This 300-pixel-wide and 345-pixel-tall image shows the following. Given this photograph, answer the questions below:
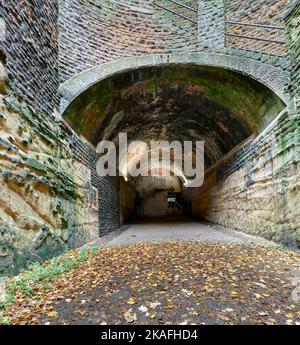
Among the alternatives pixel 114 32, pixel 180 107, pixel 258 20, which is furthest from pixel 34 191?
Result: pixel 258 20

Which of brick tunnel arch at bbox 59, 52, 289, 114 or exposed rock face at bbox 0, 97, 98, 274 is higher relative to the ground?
brick tunnel arch at bbox 59, 52, 289, 114

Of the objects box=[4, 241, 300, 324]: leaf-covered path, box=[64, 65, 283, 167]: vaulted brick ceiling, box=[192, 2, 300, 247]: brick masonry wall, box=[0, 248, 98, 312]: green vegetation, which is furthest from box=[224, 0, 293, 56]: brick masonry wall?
box=[0, 248, 98, 312]: green vegetation

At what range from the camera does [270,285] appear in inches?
106

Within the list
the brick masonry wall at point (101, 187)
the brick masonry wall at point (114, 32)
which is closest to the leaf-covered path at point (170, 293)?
the brick masonry wall at point (101, 187)

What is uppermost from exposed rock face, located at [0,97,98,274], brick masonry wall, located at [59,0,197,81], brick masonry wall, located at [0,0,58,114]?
brick masonry wall, located at [59,0,197,81]

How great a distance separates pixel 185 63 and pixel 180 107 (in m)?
1.98

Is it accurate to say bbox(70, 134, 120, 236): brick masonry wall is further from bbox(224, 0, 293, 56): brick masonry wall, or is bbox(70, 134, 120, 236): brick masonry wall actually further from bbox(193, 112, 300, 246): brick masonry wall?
bbox(224, 0, 293, 56): brick masonry wall

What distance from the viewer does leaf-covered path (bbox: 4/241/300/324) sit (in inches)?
79.7

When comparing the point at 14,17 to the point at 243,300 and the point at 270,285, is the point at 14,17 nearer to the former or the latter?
the point at 243,300

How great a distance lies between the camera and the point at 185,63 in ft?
20.4

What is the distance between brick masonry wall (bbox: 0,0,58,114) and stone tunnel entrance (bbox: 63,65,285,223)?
0.85 metres

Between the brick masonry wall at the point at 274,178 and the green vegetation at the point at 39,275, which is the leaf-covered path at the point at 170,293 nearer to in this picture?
the green vegetation at the point at 39,275
